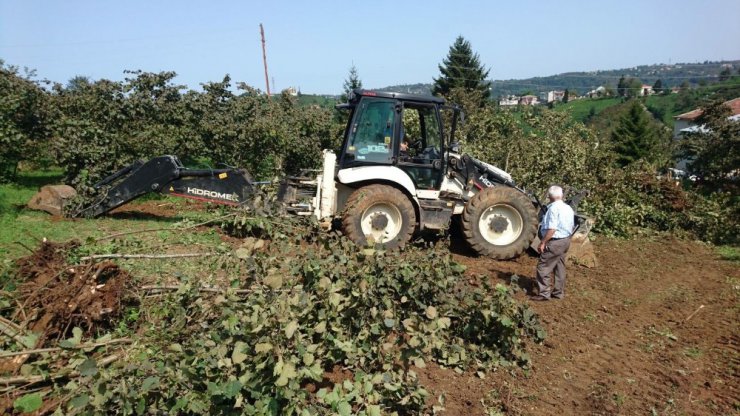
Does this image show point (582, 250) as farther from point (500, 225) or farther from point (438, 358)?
point (438, 358)

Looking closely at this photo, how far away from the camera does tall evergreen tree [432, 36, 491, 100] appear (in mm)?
42125

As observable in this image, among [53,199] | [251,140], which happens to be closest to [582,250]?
[251,140]

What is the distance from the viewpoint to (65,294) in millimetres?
4355

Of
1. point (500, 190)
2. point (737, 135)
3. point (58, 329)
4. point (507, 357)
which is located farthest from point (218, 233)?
point (737, 135)

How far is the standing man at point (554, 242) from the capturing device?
243 inches

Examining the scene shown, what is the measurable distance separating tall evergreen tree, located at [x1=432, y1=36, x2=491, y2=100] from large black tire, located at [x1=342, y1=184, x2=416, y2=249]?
36028 mm

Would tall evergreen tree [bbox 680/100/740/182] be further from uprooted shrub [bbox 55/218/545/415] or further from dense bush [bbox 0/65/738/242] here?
uprooted shrub [bbox 55/218/545/415]

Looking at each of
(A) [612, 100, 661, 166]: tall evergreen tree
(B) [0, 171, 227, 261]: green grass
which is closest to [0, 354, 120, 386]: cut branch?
(B) [0, 171, 227, 261]: green grass

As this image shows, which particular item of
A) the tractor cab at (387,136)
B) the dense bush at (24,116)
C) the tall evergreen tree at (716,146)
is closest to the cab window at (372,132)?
the tractor cab at (387,136)

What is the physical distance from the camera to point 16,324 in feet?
13.5

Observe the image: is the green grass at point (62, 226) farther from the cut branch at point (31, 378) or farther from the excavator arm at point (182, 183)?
the cut branch at point (31, 378)

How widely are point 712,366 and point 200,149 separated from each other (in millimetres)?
10692

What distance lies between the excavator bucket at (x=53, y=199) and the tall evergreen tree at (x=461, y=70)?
36.3 metres

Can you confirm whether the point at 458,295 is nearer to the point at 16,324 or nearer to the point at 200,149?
the point at 16,324
